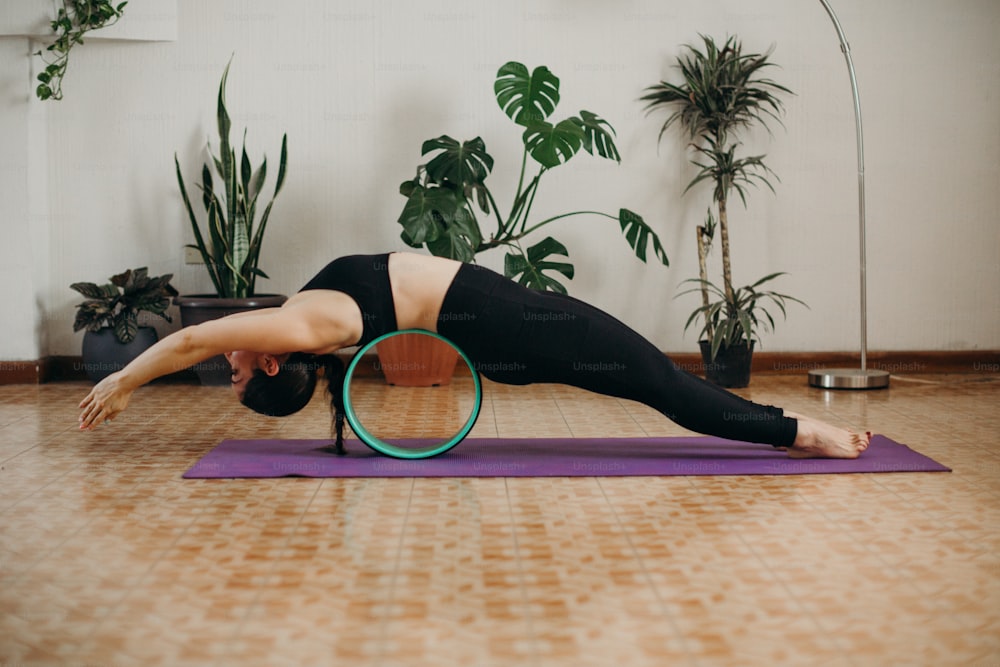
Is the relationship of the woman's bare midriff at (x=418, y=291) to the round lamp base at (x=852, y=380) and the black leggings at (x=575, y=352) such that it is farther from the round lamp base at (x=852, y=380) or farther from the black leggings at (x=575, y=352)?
the round lamp base at (x=852, y=380)

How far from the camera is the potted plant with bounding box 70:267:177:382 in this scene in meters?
4.64

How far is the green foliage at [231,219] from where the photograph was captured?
4652 millimetres

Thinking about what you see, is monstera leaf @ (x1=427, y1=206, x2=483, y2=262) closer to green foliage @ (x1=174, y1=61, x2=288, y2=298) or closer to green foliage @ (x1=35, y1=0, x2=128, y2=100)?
green foliage @ (x1=174, y1=61, x2=288, y2=298)

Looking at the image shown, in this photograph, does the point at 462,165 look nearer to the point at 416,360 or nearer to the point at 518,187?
the point at 518,187

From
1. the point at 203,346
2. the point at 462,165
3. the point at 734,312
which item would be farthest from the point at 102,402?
the point at 734,312

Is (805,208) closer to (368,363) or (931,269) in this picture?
(931,269)

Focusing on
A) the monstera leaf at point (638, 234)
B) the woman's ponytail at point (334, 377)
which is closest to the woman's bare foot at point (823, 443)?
the woman's ponytail at point (334, 377)

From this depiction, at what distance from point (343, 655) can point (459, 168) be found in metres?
3.16

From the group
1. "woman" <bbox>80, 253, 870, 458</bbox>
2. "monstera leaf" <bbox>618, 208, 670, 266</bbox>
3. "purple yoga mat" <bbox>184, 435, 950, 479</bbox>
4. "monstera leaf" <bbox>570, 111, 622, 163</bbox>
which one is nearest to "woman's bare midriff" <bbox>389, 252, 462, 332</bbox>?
"woman" <bbox>80, 253, 870, 458</bbox>

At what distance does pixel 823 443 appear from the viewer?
3.02 metres

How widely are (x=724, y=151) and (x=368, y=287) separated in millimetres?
2716

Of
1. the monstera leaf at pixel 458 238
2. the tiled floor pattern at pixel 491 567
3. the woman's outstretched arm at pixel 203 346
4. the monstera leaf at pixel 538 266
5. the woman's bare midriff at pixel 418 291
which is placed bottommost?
the tiled floor pattern at pixel 491 567

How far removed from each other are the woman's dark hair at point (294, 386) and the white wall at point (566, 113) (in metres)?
2.07

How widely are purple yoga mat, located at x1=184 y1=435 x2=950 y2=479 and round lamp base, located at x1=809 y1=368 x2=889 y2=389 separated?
1.31 m
